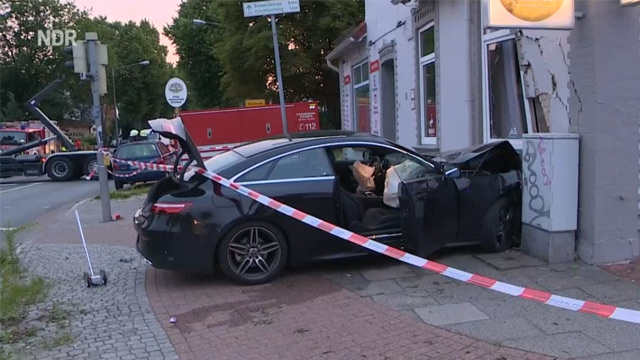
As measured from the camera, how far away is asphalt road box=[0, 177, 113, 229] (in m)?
13.1

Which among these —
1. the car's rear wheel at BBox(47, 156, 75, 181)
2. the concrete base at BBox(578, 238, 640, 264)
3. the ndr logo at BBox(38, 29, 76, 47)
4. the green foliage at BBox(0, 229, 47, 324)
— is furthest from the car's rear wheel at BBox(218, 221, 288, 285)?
the ndr logo at BBox(38, 29, 76, 47)

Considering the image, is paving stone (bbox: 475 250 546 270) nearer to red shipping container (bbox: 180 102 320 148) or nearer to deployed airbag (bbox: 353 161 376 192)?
deployed airbag (bbox: 353 161 376 192)

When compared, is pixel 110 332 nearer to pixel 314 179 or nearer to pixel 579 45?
pixel 314 179

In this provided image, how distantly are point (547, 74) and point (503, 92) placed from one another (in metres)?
1.62

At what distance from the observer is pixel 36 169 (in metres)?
22.6

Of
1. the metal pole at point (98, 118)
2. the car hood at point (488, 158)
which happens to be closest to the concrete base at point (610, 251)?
the car hood at point (488, 158)

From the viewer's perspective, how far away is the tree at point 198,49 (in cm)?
3981

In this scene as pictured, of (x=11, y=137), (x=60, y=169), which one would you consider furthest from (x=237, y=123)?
(x=11, y=137)

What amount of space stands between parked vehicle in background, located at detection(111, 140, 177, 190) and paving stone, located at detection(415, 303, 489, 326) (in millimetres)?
13280

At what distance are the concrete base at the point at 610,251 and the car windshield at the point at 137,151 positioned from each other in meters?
14.1

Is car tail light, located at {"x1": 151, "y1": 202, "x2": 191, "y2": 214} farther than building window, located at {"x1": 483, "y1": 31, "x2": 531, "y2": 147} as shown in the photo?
No

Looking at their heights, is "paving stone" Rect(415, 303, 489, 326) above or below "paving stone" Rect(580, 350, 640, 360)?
above

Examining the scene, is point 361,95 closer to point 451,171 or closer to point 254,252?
point 451,171

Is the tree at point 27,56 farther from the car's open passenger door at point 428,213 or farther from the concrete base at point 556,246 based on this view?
the concrete base at point 556,246
